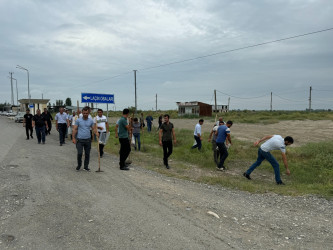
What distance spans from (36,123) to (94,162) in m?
5.49

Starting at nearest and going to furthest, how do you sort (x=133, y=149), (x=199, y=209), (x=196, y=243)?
(x=196, y=243)
(x=199, y=209)
(x=133, y=149)

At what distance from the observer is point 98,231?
147 inches

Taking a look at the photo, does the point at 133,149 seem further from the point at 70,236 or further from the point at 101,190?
the point at 70,236

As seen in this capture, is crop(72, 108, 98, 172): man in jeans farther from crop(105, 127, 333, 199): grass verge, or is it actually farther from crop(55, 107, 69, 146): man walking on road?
crop(55, 107, 69, 146): man walking on road

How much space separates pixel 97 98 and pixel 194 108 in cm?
4209

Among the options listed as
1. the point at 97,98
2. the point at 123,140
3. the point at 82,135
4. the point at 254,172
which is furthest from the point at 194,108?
the point at 82,135

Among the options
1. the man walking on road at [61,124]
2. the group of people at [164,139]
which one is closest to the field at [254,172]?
the group of people at [164,139]

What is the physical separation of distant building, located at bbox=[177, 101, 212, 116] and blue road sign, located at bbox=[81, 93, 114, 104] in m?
40.6

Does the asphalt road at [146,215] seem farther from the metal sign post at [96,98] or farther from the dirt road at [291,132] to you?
the dirt road at [291,132]

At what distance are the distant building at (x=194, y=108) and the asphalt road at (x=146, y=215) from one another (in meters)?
50.4

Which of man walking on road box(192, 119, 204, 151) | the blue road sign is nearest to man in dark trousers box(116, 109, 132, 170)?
man walking on road box(192, 119, 204, 151)

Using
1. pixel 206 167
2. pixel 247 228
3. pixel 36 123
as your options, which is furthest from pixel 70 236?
pixel 36 123

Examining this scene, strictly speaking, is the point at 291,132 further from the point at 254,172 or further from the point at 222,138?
the point at 222,138

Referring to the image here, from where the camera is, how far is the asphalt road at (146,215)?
353 cm
